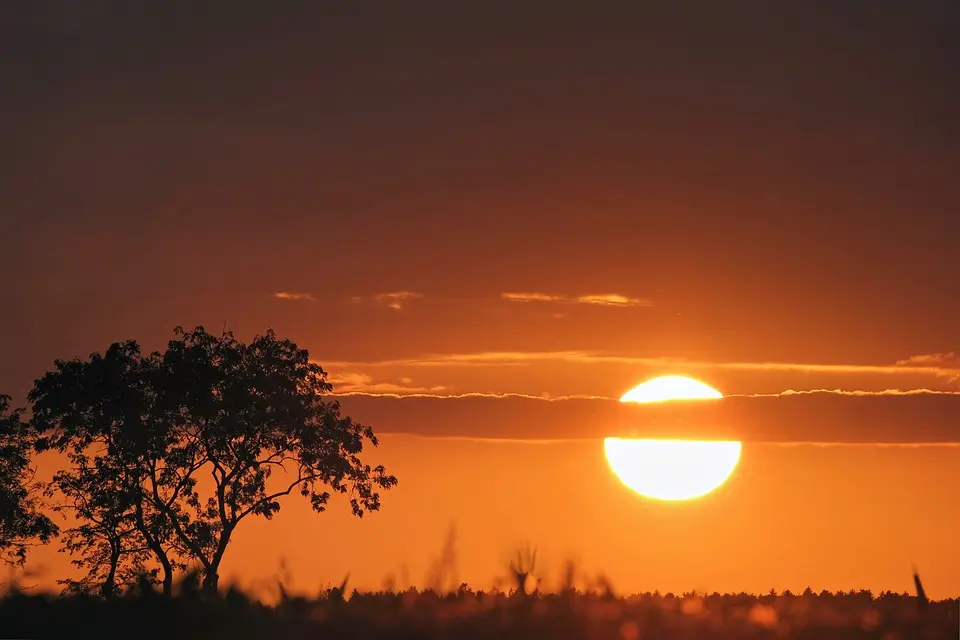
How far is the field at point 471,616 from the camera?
536 inches

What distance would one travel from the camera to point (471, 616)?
1420 centimetres

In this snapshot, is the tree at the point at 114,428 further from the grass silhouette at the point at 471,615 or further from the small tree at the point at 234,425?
the grass silhouette at the point at 471,615

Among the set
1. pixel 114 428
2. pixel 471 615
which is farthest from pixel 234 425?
pixel 471 615

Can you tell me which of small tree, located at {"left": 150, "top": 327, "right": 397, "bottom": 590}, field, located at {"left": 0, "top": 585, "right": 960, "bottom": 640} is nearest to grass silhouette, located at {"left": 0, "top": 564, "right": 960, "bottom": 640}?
field, located at {"left": 0, "top": 585, "right": 960, "bottom": 640}

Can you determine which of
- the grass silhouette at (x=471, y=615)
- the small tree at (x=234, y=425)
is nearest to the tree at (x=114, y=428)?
the small tree at (x=234, y=425)

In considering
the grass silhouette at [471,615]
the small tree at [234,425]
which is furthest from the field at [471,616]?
the small tree at [234,425]

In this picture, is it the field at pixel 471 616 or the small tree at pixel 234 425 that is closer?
the field at pixel 471 616

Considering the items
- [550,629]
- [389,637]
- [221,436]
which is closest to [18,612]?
[389,637]

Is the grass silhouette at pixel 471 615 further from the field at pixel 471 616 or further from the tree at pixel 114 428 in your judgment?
the tree at pixel 114 428

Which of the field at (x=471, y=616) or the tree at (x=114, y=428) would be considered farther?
the tree at (x=114, y=428)

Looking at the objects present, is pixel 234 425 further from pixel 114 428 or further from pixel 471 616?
pixel 471 616

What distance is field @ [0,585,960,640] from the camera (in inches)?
536

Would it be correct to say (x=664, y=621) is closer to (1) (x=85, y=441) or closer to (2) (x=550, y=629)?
(2) (x=550, y=629)

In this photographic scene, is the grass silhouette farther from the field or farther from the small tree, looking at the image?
the small tree
